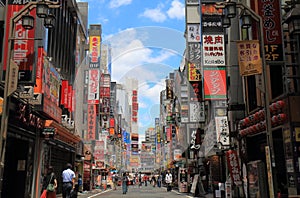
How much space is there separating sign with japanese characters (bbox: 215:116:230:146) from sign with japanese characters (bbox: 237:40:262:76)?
10313 mm

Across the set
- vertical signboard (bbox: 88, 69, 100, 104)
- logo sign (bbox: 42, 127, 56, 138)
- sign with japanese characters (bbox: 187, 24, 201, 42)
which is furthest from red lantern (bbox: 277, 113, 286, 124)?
vertical signboard (bbox: 88, 69, 100, 104)

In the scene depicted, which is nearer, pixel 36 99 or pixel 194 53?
pixel 36 99

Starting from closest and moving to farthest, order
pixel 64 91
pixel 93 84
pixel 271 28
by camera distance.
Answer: pixel 271 28 < pixel 64 91 < pixel 93 84

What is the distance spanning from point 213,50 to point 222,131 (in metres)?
4.87

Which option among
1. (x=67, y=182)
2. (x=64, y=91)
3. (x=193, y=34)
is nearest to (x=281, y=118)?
(x=67, y=182)

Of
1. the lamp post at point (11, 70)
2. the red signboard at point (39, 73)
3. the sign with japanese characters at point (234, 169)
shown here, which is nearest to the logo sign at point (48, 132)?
the red signboard at point (39, 73)

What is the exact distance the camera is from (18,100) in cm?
1398

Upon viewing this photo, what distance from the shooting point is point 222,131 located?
20.9 meters

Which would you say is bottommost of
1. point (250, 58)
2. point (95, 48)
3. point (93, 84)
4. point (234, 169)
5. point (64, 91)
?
point (234, 169)

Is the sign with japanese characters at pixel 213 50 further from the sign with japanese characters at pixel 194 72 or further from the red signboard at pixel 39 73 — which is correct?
the red signboard at pixel 39 73

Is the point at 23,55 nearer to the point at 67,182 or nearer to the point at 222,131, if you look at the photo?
the point at 67,182

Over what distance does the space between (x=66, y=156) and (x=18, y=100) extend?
12615mm

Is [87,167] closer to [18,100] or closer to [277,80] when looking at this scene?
[18,100]

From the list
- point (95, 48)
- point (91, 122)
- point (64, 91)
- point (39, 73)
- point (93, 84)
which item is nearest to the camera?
point (39, 73)
